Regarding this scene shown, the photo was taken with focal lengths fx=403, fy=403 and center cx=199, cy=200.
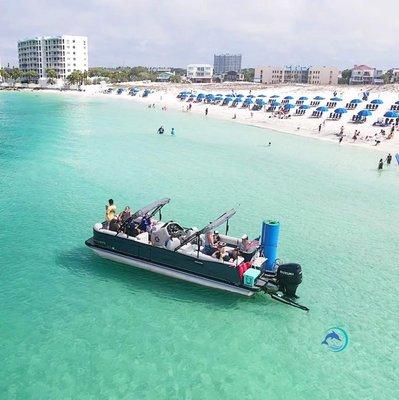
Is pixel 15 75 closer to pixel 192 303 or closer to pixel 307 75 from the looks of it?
pixel 307 75

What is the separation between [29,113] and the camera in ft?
267

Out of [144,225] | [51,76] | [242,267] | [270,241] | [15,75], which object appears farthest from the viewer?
[15,75]

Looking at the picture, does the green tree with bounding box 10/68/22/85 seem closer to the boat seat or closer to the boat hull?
the boat hull

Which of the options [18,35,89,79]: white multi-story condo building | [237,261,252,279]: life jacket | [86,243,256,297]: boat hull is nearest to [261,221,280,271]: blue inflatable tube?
[237,261,252,279]: life jacket

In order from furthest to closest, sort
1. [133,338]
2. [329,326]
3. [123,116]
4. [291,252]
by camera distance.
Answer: [123,116] < [291,252] < [329,326] < [133,338]

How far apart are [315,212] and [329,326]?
40.3ft

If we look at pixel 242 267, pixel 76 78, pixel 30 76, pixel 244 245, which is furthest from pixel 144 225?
pixel 30 76

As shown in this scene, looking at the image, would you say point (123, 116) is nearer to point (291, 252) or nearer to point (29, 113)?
point (29, 113)

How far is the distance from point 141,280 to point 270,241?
5.11 meters

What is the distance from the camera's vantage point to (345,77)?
178000 mm

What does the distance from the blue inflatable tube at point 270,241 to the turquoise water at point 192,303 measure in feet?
5.14

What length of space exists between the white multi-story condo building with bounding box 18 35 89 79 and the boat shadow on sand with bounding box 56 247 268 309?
178m

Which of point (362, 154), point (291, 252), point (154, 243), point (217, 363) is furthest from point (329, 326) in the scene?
point (362, 154)

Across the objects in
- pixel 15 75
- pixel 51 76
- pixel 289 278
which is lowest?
pixel 289 278
